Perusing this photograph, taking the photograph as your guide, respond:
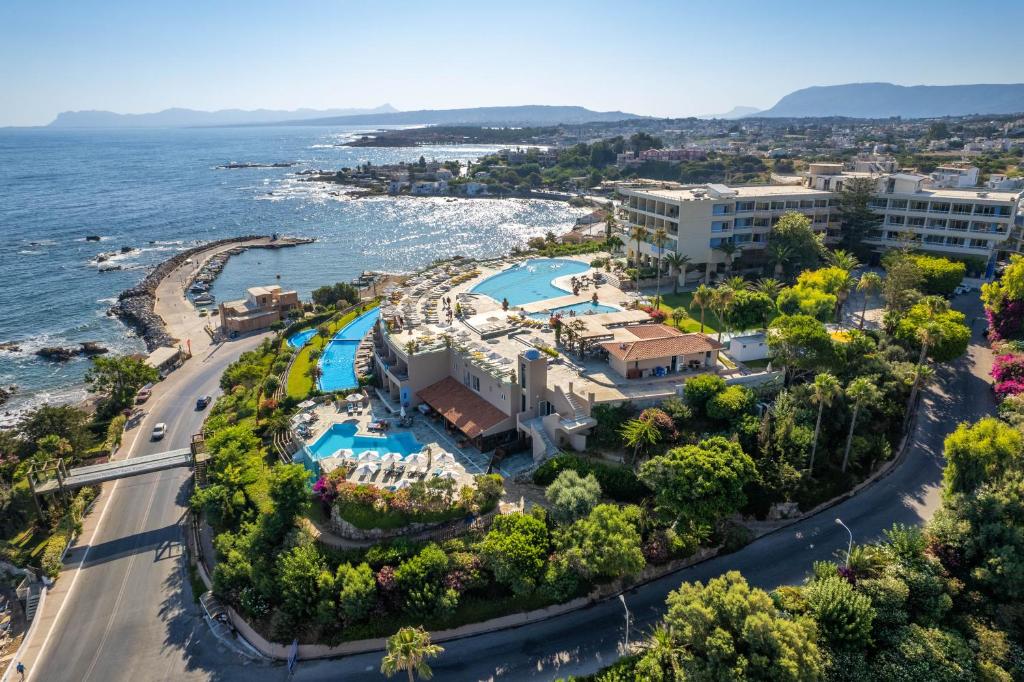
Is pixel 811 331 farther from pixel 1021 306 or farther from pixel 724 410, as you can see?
pixel 1021 306

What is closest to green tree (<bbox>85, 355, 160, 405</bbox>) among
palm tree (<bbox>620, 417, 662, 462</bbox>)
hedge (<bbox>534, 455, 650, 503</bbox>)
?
hedge (<bbox>534, 455, 650, 503</bbox>)

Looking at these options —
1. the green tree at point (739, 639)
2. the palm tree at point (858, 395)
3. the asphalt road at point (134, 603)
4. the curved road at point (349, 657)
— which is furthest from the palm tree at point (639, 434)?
the asphalt road at point (134, 603)

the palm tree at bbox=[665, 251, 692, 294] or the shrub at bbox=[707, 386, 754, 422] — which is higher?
the palm tree at bbox=[665, 251, 692, 294]

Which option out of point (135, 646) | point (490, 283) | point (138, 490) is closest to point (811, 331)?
point (490, 283)

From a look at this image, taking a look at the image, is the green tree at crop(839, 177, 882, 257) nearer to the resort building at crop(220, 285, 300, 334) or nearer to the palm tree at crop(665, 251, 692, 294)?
the palm tree at crop(665, 251, 692, 294)

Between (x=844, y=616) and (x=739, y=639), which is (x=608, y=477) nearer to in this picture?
(x=739, y=639)

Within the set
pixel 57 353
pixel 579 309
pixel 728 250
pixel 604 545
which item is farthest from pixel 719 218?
pixel 57 353

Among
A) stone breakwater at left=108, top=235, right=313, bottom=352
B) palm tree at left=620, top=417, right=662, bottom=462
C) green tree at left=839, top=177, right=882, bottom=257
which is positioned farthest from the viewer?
stone breakwater at left=108, top=235, right=313, bottom=352
